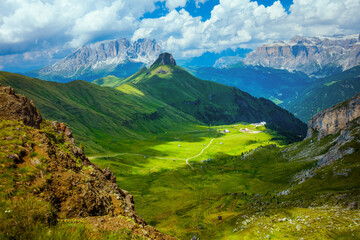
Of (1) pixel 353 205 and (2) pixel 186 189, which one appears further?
(2) pixel 186 189

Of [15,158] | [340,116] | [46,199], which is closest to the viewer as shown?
[46,199]

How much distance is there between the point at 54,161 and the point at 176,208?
309ft

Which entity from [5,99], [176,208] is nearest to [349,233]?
[5,99]

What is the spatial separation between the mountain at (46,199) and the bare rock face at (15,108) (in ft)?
3.91

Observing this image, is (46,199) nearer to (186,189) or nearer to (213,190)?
(213,190)

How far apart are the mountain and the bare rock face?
1.19m

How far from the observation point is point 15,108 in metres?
27.1

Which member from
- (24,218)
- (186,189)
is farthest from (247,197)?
(24,218)

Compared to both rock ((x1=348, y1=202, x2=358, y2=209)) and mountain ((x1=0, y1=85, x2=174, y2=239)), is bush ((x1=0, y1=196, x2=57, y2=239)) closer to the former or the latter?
mountain ((x1=0, y1=85, x2=174, y2=239))

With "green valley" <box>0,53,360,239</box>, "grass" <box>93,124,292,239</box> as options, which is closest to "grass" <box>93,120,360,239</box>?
"grass" <box>93,124,292,239</box>

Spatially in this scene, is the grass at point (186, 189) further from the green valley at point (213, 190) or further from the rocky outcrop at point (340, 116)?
the rocky outcrop at point (340, 116)

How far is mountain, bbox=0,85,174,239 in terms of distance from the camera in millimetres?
11469

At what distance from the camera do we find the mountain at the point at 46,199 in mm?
11469

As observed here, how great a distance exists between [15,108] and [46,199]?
59.2ft
